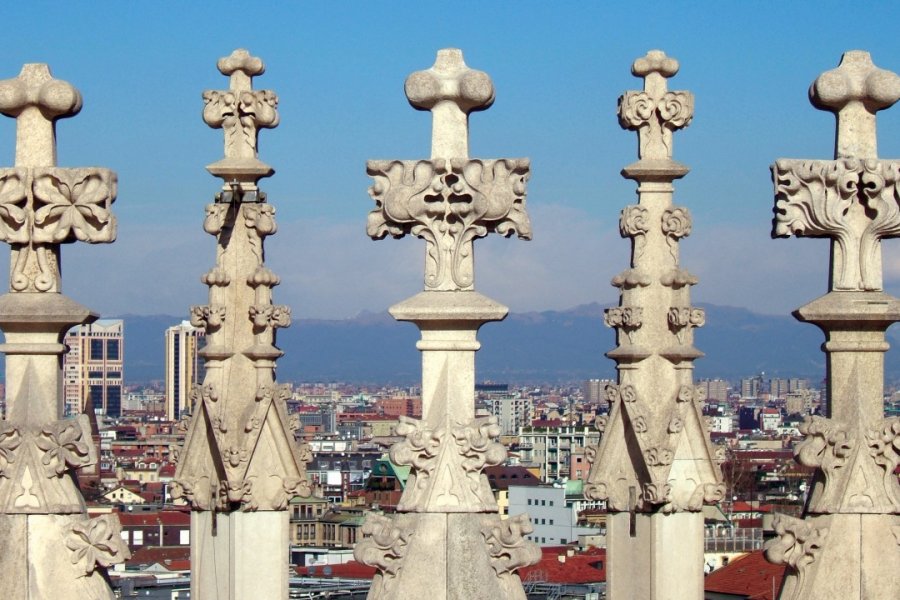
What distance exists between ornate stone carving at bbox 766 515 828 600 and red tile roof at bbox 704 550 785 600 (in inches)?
654

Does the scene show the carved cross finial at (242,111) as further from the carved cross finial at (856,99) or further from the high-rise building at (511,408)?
the high-rise building at (511,408)

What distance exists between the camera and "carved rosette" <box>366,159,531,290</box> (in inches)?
393

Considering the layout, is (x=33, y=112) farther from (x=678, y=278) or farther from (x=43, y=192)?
(x=678, y=278)

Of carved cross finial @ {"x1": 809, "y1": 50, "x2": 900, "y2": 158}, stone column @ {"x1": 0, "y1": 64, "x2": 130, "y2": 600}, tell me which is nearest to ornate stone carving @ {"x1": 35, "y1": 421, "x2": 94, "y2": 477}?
stone column @ {"x1": 0, "y1": 64, "x2": 130, "y2": 600}

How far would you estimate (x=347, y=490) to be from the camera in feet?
349

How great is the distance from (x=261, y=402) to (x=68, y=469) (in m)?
2.83

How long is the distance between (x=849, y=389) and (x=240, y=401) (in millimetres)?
3973

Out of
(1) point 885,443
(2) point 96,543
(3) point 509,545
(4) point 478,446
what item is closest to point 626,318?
(1) point 885,443

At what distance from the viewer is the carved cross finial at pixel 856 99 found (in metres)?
10.5

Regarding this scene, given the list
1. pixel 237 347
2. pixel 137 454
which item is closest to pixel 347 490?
pixel 137 454

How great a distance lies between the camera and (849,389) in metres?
10.3

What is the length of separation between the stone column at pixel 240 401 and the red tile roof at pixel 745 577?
14.4 meters

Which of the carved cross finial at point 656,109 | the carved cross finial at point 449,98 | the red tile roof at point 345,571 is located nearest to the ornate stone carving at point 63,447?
the carved cross finial at point 449,98

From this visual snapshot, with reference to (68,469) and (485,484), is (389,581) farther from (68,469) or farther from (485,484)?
(68,469)
